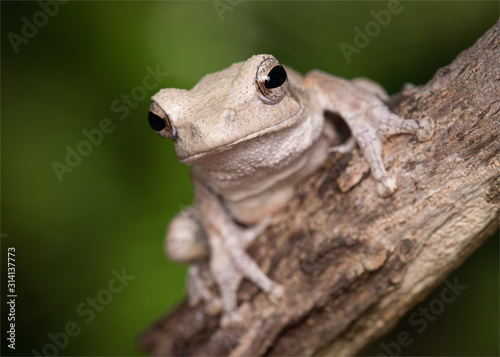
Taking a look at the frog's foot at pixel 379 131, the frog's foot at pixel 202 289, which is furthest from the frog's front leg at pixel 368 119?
the frog's foot at pixel 202 289

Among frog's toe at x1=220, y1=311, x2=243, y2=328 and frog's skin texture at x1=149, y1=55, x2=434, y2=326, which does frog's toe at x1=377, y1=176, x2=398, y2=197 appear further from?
frog's toe at x1=220, y1=311, x2=243, y2=328

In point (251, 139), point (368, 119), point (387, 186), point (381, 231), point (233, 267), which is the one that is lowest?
point (381, 231)

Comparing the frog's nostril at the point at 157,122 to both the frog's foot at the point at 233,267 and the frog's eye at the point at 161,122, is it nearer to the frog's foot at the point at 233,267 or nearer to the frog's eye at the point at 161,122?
the frog's eye at the point at 161,122

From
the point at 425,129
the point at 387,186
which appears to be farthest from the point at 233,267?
the point at 425,129

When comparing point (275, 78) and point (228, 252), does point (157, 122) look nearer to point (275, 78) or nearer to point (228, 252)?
point (275, 78)

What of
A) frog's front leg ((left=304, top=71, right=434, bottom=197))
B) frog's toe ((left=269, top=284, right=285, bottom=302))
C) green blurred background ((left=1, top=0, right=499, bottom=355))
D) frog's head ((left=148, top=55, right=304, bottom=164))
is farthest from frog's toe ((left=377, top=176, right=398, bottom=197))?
green blurred background ((left=1, top=0, right=499, bottom=355))

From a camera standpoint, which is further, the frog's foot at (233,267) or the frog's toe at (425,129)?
the frog's foot at (233,267)

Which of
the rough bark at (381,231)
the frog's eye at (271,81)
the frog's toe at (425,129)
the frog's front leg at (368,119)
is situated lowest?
the rough bark at (381,231)

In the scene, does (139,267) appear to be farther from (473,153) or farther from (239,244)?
(473,153)
